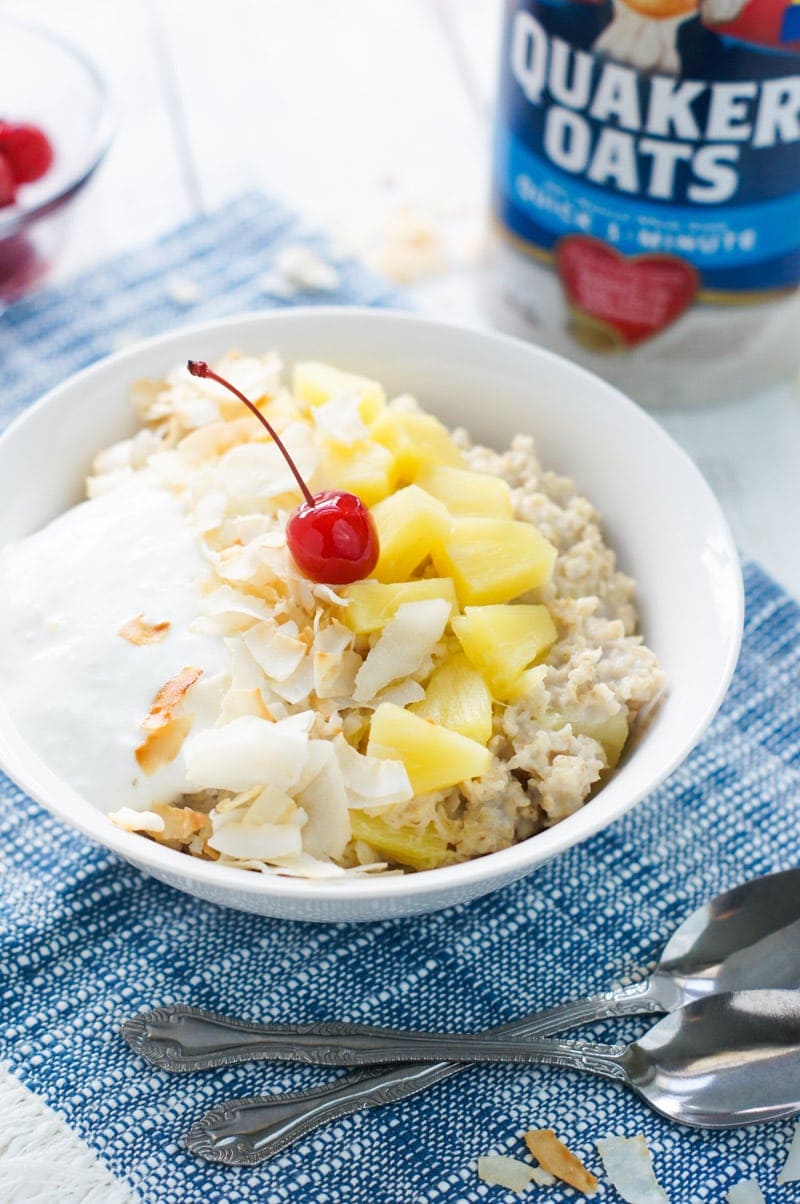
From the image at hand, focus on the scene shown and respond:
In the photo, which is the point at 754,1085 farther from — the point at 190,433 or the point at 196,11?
the point at 196,11

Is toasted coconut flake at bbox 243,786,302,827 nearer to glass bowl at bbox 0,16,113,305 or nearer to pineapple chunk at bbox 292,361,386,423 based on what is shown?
pineapple chunk at bbox 292,361,386,423

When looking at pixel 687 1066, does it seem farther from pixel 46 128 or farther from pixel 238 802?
pixel 46 128

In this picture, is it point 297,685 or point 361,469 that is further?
point 361,469

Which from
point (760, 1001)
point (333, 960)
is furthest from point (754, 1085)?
point (333, 960)

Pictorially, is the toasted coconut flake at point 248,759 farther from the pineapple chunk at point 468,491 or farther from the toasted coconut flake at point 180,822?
the pineapple chunk at point 468,491

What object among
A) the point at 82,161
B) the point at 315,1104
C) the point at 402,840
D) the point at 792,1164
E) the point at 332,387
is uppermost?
the point at 82,161

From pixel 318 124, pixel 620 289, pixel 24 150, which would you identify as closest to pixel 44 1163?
pixel 620 289

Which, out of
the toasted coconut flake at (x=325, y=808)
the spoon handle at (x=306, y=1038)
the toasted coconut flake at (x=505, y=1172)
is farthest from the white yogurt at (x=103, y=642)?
the toasted coconut flake at (x=505, y=1172)
